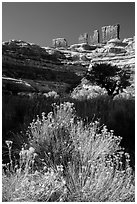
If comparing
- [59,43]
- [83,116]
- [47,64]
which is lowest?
[83,116]

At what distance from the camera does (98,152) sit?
2.56 meters

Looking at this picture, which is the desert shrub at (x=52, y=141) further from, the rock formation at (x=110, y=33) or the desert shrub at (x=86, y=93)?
the rock formation at (x=110, y=33)

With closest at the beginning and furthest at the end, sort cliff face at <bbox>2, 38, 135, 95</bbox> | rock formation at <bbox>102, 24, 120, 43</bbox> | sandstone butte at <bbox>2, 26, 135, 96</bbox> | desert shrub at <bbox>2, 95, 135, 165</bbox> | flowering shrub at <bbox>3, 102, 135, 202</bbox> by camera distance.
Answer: flowering shrub at <bbox>3, 102, 135, 202</bbox>
desert shrub at <bbox>2, 95, 135, 165</bbox>
cliff face at <bbox>2, 38, 135, 95</bbox>
sandstone butte at <bbox>2, 26, 135, 96</bbox>
rock formation at <bbox>102, 24, 120, 43</bbox>

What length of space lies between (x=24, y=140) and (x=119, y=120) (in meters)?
1.28

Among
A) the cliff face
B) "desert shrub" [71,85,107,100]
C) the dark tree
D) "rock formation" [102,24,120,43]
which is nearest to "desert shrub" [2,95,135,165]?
"desert shrub" [71,85,107,100]

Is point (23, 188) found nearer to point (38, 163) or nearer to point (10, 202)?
point (10, 202)

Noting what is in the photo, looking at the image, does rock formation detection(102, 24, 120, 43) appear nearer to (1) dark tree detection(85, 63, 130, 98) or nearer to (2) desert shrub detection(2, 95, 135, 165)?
(1) dark tree detection(85, 63, 130, 98)

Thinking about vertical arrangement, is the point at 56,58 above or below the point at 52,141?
above

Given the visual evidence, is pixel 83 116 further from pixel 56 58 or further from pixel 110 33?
pixel 110 33

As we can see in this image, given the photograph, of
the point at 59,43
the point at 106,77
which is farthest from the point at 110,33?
Result: the point at 106,77

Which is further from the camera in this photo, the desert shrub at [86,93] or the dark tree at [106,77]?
the dark tree at [106,77]

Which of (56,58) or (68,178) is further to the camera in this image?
(56,58)

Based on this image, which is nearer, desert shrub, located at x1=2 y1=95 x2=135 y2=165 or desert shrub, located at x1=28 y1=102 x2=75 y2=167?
desert shrub, located at x1=28 y1=102 x2=75 y2=167

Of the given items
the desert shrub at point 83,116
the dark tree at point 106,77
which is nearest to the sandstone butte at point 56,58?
the dark tree at point 106,77
